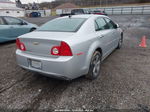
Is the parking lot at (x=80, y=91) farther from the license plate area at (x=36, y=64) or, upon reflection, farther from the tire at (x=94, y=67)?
the license plate area at (x=36, y=64)

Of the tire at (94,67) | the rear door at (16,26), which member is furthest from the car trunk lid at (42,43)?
the rear door at (16,26)

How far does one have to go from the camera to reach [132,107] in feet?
6.68

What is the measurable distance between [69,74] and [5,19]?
5.31 metres

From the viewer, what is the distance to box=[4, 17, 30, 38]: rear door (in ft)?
19.1

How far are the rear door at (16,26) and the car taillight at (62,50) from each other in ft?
15.9

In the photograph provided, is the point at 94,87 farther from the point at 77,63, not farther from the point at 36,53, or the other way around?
the point at 36,53

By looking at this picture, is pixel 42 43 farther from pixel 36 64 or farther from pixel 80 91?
pixel 80 91

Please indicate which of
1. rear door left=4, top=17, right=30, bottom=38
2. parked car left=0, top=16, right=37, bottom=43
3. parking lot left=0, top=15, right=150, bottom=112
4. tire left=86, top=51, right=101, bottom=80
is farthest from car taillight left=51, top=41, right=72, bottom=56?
rear door left=4, top=17, right=30, bottom=38

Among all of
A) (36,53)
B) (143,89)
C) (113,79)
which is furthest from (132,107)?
(36,53)

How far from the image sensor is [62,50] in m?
2.05

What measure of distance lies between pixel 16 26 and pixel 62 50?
5.12 meters

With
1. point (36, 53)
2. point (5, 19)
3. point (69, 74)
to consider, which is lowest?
point (69, 74)

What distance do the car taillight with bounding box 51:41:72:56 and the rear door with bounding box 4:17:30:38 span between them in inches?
191

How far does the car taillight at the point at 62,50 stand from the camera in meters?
2.03
